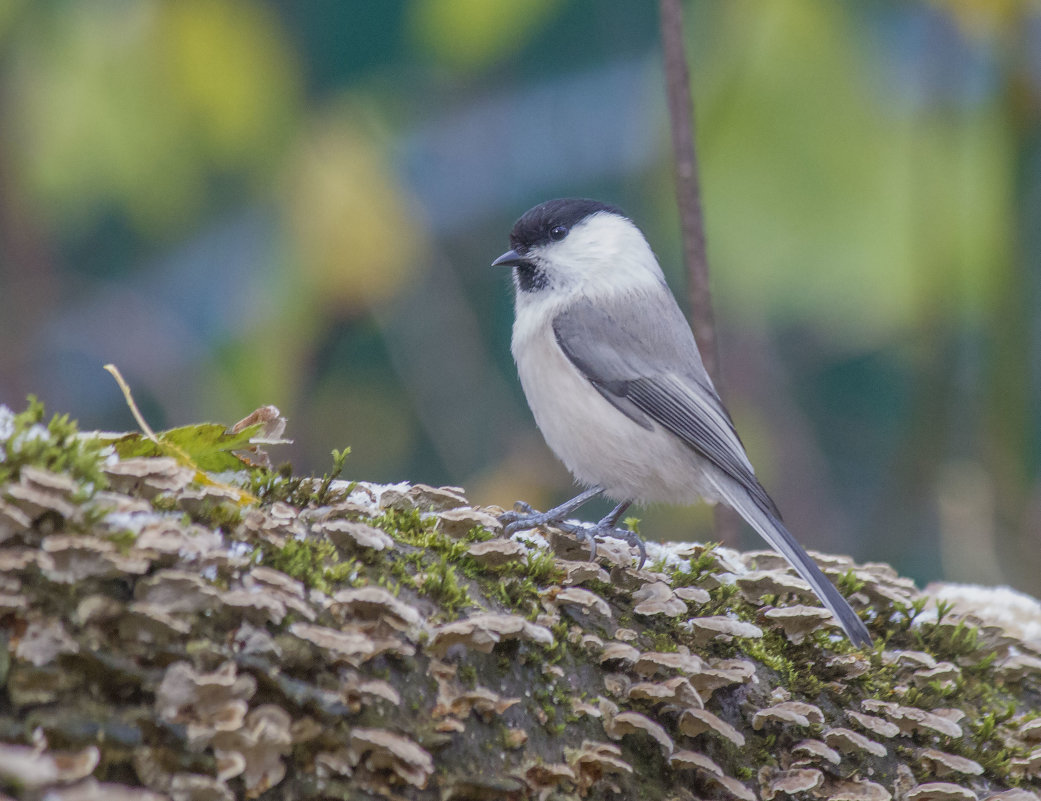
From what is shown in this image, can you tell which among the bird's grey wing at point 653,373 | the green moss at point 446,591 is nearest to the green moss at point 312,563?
the green moss at point 446,591

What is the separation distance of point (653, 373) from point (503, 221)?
Result: 274cm

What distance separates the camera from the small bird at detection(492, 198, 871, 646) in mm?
2654

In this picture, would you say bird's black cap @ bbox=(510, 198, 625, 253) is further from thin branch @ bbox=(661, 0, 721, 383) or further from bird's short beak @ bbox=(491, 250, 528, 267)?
thin branch @ bbox=(661, 0, 721, 383)

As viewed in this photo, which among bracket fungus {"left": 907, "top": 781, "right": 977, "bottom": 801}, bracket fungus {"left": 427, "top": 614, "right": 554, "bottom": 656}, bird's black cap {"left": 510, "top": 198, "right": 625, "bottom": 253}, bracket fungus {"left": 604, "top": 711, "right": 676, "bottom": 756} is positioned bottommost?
bracket fungus {"left": 907, "top": 781, "right": 977, "bottom": 801}

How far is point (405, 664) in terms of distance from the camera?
1.52m

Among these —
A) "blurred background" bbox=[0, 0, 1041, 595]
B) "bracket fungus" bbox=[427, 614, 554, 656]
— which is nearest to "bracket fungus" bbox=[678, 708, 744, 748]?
"bracket fungus" bbox=[427, 614, 554, 656]

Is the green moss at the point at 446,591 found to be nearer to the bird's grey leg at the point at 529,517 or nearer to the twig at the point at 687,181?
the bird's grey leg at the point at 529,517

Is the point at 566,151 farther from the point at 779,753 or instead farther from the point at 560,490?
the point at 779,753

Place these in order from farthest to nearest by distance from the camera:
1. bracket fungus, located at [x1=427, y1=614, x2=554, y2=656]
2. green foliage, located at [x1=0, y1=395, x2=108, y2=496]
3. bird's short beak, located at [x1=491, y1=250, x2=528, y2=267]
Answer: bird's short beak, located at [x1=491, y1=250, x2=528, y2=267] → bracket fungus, located at [x1=427, y1=614, x2=554, y2=656] → green foliage, located at [x1=0, y1=395, x2=108, y2=496]

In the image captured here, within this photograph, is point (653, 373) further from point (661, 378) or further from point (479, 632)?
point (479, 632)

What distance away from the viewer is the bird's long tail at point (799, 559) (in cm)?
201

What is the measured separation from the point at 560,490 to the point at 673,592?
125 inches

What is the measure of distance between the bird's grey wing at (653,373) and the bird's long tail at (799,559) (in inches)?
1.5

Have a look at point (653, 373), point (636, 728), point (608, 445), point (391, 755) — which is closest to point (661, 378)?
point (653, 373)
